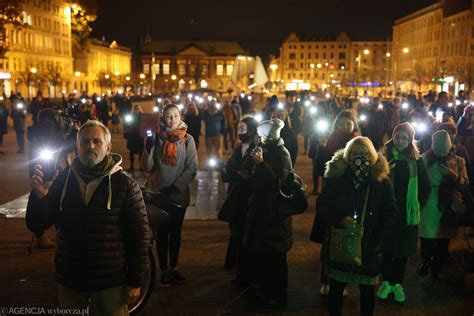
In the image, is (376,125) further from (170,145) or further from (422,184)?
(170,145)

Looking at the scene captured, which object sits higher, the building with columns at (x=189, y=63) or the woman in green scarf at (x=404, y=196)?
the building with columns at (x=189, y=63)

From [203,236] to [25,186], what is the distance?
5.91m

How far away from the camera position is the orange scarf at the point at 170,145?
6.09 m

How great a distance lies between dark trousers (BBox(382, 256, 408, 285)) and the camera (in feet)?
19.0

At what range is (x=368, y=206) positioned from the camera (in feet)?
14.5

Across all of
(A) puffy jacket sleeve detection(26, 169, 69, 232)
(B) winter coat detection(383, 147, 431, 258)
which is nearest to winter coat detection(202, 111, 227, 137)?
(B) winter coat detection(383, 147, 431, 258)

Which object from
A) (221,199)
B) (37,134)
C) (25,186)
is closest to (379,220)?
(37,134)

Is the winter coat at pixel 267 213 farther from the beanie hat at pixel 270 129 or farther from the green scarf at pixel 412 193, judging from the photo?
the green scarf at pixel 412 193

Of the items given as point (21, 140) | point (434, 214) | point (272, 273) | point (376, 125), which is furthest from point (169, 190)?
point (21, 140)

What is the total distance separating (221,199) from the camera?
11000 mm

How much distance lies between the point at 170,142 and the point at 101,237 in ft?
8.64

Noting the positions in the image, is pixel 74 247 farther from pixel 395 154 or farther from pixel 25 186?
pixel 25 186

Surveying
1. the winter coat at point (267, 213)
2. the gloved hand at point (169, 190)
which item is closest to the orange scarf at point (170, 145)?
the gloved hand at point (169, 190)

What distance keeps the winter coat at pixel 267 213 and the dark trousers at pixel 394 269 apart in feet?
3.65
